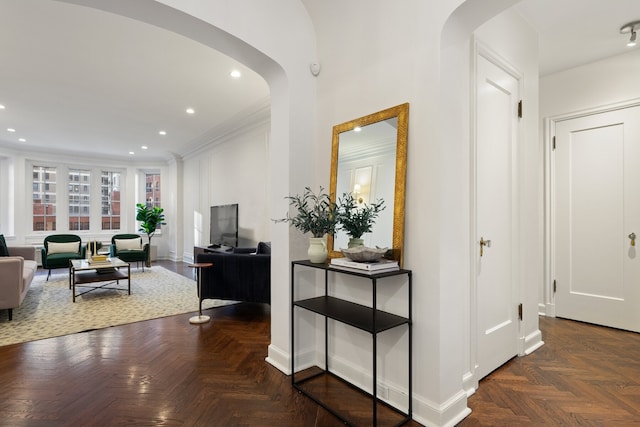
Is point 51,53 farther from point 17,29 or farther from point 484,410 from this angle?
point 484,410

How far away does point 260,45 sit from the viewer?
90.6 inches

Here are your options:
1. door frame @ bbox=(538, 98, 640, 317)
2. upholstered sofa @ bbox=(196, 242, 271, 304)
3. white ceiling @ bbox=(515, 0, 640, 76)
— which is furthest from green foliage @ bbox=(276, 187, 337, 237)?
door frame @ bbox=(538, 98, 640, 317)

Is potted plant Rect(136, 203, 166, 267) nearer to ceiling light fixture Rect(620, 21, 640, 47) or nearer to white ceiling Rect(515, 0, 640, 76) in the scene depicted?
white ceiling Rect(515, 0, 640, 76)

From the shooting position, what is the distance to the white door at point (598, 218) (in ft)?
10.9

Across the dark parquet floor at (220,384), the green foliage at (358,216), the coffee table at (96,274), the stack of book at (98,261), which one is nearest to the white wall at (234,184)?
the coffee table at (96,274)

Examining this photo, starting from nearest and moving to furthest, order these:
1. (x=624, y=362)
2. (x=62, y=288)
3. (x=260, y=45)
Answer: (x=260, y=45)
(x=624, y=362)
(x=62, y=288)

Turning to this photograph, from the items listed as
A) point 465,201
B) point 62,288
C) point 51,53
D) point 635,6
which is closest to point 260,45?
point 465,201

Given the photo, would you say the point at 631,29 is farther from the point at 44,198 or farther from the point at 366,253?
the point at 44,198

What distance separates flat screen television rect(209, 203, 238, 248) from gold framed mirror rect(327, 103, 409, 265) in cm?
396

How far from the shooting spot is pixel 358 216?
2.11 metres

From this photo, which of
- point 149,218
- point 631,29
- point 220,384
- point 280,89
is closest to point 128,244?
point 149,218

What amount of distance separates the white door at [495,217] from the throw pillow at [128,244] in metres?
7.33

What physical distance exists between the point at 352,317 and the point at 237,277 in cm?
225

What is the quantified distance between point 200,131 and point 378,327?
601cm
